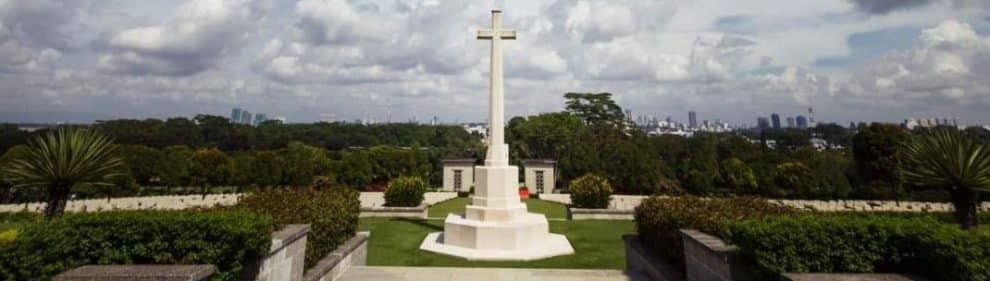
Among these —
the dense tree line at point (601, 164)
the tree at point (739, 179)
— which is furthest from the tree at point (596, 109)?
the tree at point (739, 179)

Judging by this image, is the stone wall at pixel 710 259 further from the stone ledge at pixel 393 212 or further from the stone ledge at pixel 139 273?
the stone ledge at pixel 393 212

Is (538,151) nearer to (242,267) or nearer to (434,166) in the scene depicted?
(434,166)

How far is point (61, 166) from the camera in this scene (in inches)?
358

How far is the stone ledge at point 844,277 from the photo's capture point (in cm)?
337

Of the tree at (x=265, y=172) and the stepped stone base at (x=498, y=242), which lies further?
the tree at (x=265, y=172)

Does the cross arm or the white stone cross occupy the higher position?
the cross arm

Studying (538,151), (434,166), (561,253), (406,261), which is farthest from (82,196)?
(538,151)

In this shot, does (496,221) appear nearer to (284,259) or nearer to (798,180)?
(284,259)

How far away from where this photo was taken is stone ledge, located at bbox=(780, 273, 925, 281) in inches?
133

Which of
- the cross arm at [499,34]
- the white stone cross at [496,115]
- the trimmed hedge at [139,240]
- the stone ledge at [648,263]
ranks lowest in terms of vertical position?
the stone ledge at [648,263]

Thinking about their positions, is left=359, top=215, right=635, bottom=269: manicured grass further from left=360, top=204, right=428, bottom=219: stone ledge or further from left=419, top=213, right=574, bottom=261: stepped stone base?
left=360, top=204, right=428, bottom=219: stone ledge

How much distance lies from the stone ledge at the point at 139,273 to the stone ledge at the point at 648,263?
4656mm

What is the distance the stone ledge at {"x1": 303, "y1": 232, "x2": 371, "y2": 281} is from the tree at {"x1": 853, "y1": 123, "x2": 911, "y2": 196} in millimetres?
32727

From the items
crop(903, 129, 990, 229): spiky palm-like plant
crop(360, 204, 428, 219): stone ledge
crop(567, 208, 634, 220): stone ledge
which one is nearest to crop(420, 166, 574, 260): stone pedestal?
crop(567, 208, 634, 220): stone ledge
